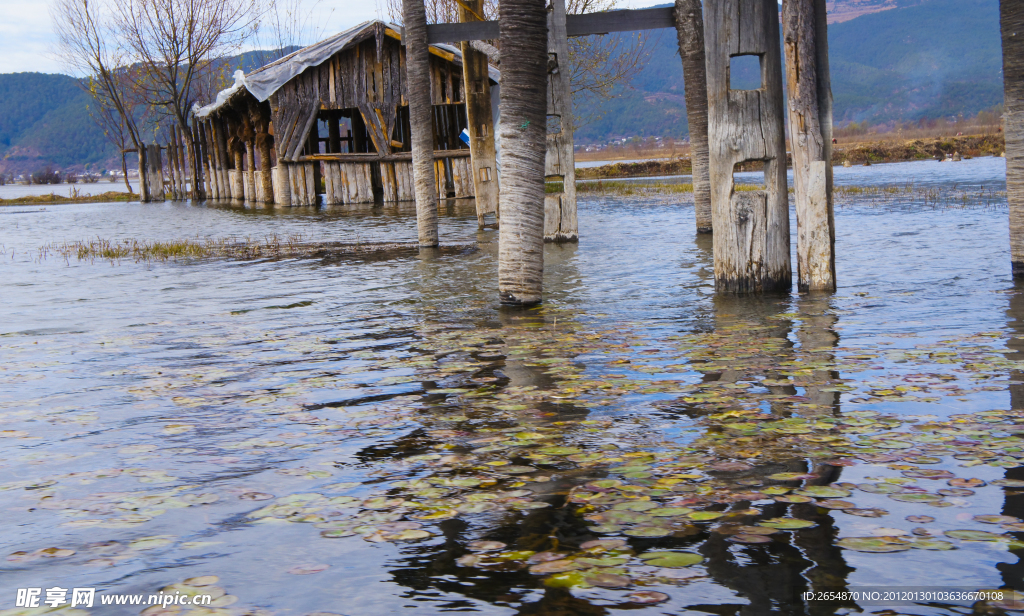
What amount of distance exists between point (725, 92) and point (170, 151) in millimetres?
40048

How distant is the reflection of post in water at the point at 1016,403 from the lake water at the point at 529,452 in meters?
0.01

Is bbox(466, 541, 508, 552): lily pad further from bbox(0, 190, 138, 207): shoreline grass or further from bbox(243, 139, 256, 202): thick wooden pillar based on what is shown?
bbox(0, 190, 138, 207): shoreline grass

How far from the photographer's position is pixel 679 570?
8.96 ft

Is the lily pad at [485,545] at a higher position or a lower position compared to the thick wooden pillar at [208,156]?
lower

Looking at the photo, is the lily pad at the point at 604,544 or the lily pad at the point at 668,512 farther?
the lily pad at the point at 668,512

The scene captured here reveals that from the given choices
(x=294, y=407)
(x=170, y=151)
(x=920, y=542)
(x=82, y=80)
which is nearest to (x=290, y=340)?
(x=294, y=407)

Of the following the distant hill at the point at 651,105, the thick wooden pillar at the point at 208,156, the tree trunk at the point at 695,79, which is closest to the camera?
the tree trunk at the point at 695,79

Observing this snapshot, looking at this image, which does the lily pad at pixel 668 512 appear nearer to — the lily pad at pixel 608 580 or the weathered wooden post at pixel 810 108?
the lily pad at pixel 608 580

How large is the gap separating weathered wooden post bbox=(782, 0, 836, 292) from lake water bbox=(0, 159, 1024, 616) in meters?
0.84

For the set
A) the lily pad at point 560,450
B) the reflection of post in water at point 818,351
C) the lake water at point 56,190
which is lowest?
the lily pad at point 560,450

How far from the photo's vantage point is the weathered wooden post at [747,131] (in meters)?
7.45

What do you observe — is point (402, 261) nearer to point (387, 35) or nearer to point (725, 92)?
point (725, 92)

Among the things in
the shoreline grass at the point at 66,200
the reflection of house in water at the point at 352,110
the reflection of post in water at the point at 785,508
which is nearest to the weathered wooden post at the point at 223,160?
the reflection of house in water at the point at 352,110

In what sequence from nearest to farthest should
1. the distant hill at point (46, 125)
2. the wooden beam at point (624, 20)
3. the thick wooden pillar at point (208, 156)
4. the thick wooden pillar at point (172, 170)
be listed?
1. the wooden beam at point (624, 20)
2. the thick wooden pillar at point (208, 156)
3. the thick wooden pillar at point (172, 170)
4. the distant hill at point (46, 125)
